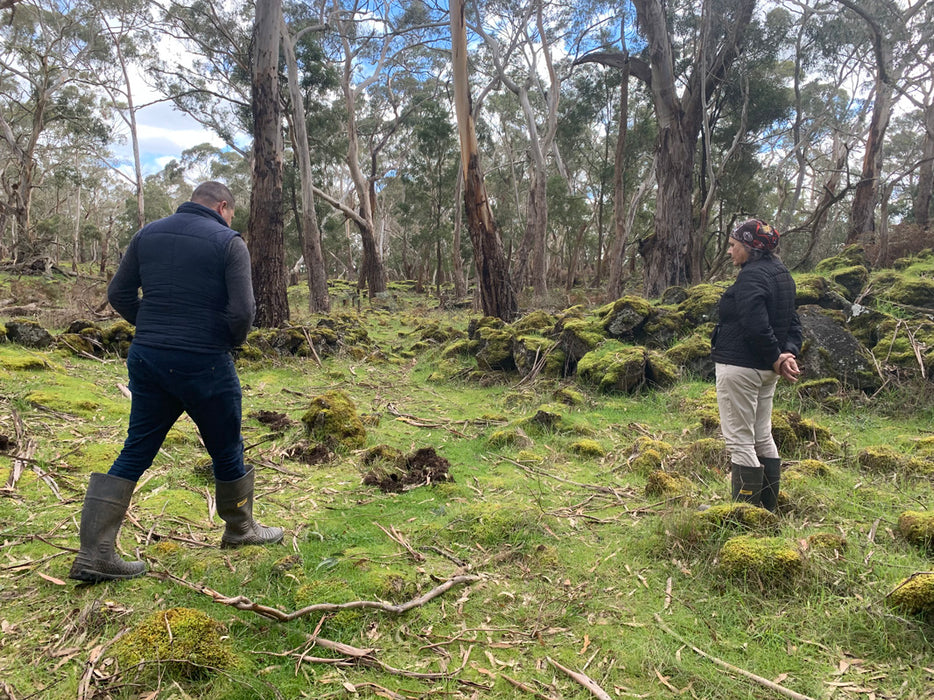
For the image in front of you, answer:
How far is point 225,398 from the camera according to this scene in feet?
9.62

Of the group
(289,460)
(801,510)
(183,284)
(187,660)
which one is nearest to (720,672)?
(801,510)

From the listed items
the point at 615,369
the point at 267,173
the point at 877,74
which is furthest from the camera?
the point at 877,74

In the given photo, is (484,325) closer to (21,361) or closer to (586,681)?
(21,361)

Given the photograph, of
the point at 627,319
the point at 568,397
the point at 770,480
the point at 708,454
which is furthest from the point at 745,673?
the point at 627,319

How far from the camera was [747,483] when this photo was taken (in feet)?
11.8

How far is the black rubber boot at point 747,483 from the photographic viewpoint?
11.8 feet

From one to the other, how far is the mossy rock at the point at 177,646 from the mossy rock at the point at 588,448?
3591 mm

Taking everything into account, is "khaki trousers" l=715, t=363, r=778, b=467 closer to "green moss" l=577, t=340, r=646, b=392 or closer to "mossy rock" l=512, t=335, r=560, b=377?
"green moss" l=577, t=340, r=646, b=392

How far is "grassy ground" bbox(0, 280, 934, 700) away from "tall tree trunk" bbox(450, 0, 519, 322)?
606cm

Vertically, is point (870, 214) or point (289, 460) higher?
point (870, 214)

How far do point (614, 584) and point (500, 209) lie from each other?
29143mm

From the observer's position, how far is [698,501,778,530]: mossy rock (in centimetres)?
334

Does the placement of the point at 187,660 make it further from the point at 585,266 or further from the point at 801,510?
the point at 585,266

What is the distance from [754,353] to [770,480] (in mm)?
857
